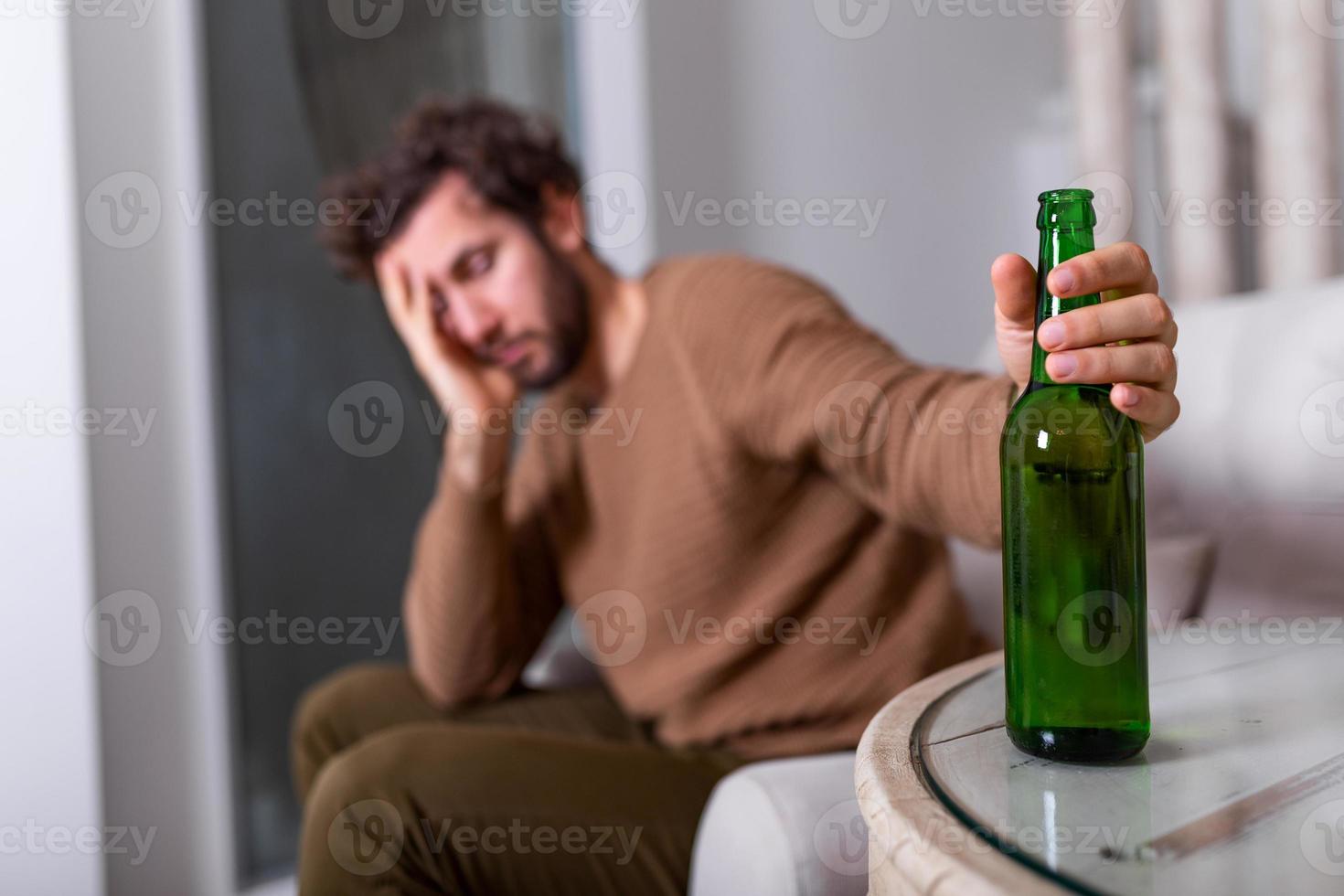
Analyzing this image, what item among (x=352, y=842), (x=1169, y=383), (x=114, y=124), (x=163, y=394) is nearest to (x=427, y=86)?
(x=114, y=124)

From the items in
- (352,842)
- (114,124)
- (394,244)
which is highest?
(114,124)

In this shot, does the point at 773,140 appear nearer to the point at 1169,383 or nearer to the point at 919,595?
the point at 919,595

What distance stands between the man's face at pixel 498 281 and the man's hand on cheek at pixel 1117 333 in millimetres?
895

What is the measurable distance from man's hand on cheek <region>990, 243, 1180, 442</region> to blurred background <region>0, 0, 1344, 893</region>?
2.79 feet

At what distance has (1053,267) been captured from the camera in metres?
0.54

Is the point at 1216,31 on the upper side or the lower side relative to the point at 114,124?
upper

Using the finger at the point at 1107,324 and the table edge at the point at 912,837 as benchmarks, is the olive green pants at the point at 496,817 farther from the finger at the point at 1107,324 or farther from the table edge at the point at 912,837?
the finger at the point at 1107,324

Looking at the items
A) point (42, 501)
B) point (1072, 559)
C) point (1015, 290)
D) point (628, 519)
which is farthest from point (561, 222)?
point (1072, 559)

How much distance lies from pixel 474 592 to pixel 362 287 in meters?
0.80

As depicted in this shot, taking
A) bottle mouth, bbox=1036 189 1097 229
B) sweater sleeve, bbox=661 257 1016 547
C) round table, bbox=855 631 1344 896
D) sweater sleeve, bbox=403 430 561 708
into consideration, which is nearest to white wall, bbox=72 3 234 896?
sweater sleeve, bbox=403 430 561 708

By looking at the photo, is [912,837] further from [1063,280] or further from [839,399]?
[839,399]

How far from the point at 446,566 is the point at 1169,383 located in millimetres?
1045

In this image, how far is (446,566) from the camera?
1420mm

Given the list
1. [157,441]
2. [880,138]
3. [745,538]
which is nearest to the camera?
[745,538]
